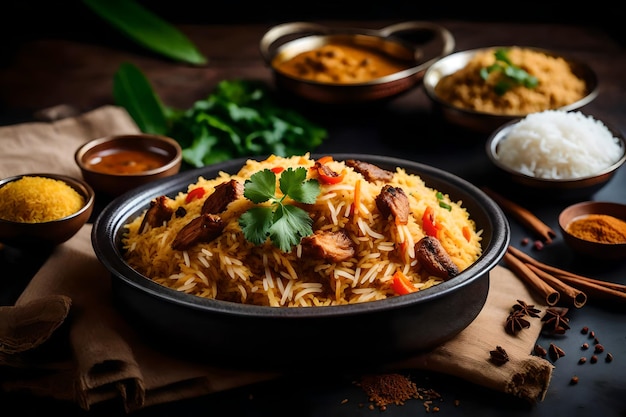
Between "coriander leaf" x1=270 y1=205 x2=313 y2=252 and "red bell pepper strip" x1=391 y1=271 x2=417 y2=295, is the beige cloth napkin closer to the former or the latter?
"red bell pepper strip" x1=391 y1=271 x2=417 y2=295

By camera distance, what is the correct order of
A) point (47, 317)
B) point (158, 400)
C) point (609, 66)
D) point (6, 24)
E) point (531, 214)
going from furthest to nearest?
point (6, 24) → point (609, 66) → point (531, 214) → point (47, 317) → point (158, 400)

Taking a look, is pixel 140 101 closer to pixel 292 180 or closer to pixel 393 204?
pixel 292 180

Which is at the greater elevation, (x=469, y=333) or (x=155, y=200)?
(x=155, y=200)

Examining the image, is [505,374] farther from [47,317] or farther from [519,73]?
[519,73]

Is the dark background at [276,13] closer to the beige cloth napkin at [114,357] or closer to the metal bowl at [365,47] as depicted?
the metal bowl at [365,47]

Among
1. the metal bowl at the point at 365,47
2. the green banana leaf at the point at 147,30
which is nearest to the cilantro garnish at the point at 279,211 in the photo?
the metal bowl at the point at 365,47

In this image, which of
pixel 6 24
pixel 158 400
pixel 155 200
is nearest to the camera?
pixel 158 400

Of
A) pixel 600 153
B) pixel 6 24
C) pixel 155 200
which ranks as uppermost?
pixel 155 200

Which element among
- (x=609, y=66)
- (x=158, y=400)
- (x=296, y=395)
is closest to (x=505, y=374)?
(x=296, y=395)
